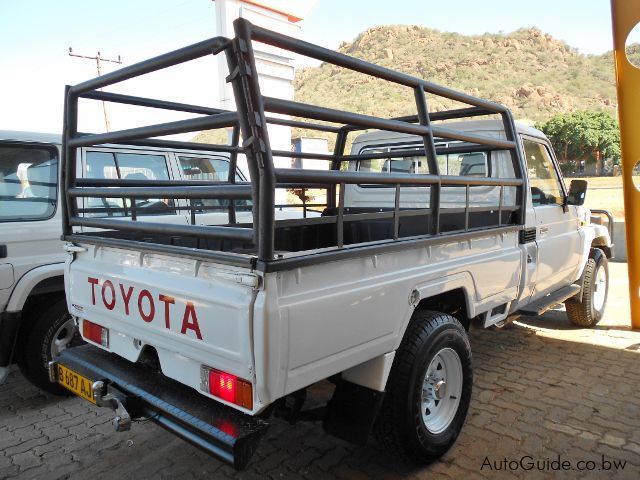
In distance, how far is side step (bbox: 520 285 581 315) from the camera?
11.5ft

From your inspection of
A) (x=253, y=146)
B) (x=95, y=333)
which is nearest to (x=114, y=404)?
(x=95, y=333)

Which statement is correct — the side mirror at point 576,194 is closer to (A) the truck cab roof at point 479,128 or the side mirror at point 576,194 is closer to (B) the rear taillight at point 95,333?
(A) the truck cab roof at point 479,128

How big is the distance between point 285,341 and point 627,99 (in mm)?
4685

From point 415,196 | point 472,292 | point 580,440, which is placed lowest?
point 580,440

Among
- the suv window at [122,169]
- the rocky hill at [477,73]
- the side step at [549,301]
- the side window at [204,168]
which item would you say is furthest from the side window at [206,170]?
the rocky hill at [477,73]

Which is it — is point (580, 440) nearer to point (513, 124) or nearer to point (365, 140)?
point (513, 124)

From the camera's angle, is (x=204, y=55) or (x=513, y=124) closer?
(x=204, y=55)

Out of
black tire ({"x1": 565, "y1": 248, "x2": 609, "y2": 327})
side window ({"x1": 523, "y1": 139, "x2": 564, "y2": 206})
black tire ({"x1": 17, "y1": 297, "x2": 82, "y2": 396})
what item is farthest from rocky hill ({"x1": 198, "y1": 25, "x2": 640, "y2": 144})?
black tire ({"x1": 17, "y1": 297, "x2": 82, "y2": 396})

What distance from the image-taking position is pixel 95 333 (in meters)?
2.56

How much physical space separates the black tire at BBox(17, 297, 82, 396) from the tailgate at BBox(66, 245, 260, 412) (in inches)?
42.2

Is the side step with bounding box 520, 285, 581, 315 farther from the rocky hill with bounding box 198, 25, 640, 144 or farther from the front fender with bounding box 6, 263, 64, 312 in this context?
the rocky hill with bounding box 198, 25, 640, 144

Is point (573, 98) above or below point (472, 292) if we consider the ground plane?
above

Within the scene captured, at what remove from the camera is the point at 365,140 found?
4348 mm

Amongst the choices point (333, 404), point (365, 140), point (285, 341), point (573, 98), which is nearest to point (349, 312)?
point (285, 341)
